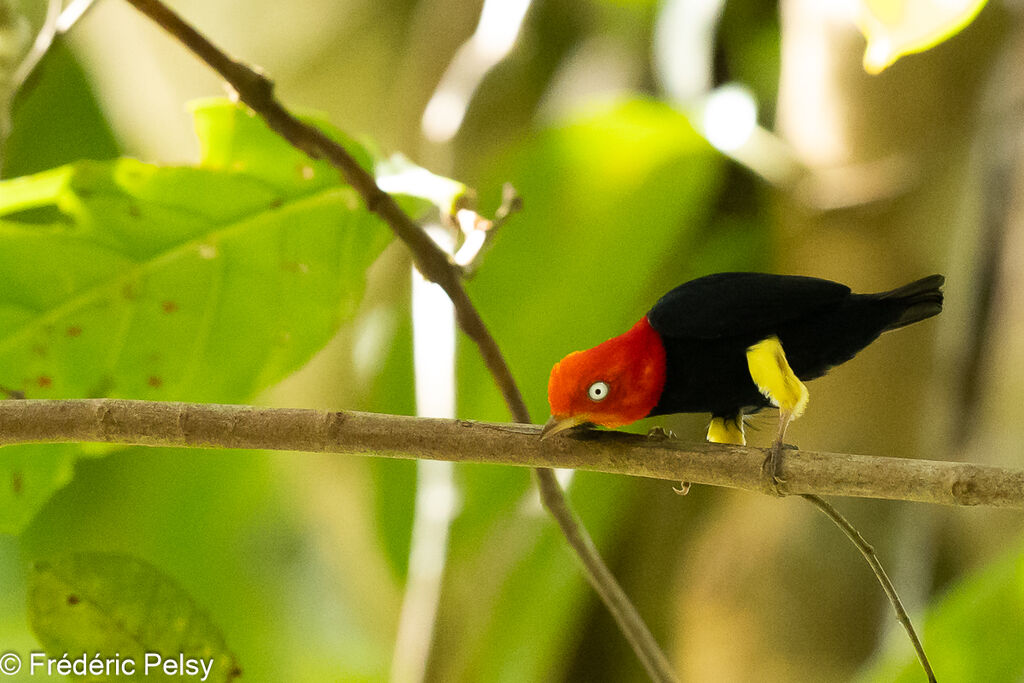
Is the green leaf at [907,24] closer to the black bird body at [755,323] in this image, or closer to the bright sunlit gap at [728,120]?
the black bird body at [755,323]

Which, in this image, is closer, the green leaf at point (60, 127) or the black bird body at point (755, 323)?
the black bird body at point (755, 323)

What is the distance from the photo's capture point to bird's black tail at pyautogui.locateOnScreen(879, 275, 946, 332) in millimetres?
640

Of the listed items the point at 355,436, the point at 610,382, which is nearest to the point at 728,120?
the point at 610,382

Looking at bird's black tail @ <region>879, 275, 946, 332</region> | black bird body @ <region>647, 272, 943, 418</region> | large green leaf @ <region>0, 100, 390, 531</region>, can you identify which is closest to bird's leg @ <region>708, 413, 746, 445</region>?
black bird body @ <region>647, 272, 943, 418</region>

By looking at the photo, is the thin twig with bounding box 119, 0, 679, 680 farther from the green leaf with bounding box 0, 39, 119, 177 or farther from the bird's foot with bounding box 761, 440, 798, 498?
the green leaf with bounding box 0, 39, 119, 177

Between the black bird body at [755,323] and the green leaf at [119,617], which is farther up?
the black bird body at [755,323]

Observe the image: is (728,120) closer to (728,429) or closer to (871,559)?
(728,429)

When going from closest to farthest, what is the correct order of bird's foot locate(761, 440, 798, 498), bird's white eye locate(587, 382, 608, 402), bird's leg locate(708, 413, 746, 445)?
bird's foot locate(761, 440, 798, 498)
bird's white eye locate(587, 382, 608, 402)
bird's leg locate(708, 413, 746, 445)

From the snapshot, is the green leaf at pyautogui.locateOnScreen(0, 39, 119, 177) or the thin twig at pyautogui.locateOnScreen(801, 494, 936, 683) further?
the green leaf at pyautogui.locateOnScreen(0, 39, 119, 177)

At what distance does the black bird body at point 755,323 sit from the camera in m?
0.64

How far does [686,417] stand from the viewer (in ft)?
4.86

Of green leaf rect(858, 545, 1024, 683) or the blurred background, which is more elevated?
the blurred background

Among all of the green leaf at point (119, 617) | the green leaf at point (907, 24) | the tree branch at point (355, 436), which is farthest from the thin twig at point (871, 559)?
the green leaf at point (119, 617)

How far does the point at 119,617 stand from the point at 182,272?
42 cm
